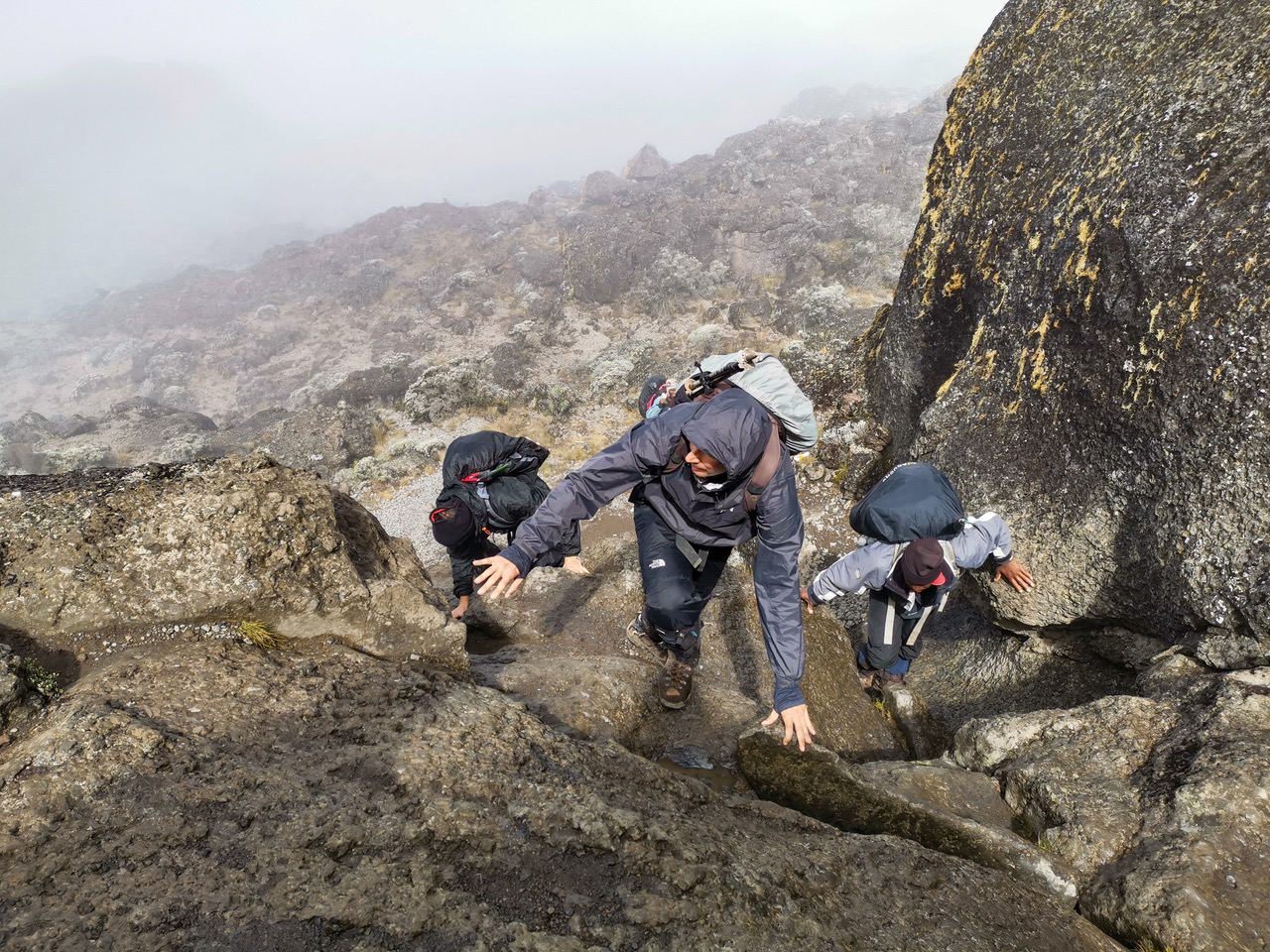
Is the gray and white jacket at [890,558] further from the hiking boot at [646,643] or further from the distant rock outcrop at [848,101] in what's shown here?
the distant rock outcrop at [848,101]

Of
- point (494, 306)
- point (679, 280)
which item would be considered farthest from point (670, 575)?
point (494, 306)

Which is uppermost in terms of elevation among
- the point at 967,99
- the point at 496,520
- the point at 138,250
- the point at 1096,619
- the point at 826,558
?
the point at 138,250

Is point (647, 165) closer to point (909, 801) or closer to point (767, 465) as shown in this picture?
point (767, 465)

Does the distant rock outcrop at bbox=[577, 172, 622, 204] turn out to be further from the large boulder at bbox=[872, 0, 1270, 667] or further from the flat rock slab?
the flat rock slab

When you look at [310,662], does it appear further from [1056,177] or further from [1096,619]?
[1056,177]

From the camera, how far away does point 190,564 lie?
385cm

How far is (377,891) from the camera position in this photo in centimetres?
228

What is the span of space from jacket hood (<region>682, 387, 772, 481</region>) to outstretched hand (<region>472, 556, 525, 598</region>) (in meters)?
1.35

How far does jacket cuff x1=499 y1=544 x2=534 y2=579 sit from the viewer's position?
3.72 meters

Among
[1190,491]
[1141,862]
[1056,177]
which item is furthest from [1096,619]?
[1056,177]

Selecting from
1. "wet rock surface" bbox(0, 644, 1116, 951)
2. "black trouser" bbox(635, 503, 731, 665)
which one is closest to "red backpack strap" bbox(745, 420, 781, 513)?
"black trouser" bbox(635, 503, 731, 665)

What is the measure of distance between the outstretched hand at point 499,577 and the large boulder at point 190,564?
1.14 metres

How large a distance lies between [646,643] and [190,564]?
4.26 meters

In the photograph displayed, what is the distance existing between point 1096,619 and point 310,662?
6.80 metres
